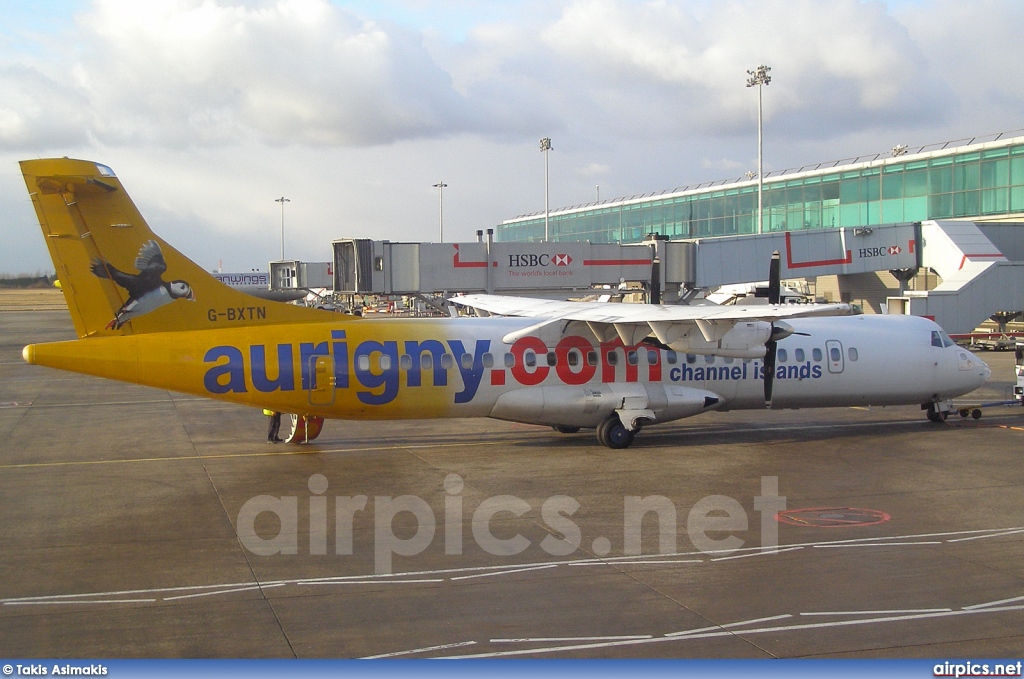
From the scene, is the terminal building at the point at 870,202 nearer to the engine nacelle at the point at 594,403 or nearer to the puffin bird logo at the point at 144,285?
the engine nacelle at the point at 594,403

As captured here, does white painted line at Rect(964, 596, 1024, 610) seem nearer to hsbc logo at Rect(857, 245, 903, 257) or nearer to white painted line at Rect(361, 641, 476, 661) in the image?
white painted line at Rect(361, 641, 476, 661)

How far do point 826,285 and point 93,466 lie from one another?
157 feet

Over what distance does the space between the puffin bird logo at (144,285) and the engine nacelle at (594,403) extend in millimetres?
7914

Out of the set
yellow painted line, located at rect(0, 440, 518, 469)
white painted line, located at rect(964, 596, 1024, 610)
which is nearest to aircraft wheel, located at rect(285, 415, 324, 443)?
yellow painted line, located at rect(0, 440, 518, 469)

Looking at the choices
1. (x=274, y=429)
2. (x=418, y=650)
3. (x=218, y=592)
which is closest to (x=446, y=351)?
(x=274, y=429)

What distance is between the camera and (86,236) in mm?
17953

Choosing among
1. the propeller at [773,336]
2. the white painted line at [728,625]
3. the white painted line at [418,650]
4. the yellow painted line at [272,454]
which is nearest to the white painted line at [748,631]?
the white painted line at [728,625]

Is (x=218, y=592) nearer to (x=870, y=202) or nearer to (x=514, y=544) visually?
(x=514, y=544)

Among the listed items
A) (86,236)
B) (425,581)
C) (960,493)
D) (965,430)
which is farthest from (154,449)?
(965,430)

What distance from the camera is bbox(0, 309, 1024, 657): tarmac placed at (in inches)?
379

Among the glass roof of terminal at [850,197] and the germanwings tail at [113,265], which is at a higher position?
the glass roof of terminal at [850,197]

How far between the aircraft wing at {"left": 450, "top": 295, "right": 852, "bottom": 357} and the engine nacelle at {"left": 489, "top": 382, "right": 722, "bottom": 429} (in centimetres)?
127

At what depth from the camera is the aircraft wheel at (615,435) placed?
21.3 meters

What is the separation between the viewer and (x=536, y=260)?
1720 inches
